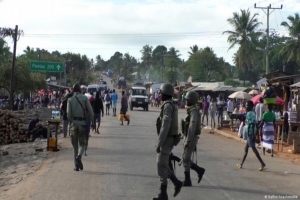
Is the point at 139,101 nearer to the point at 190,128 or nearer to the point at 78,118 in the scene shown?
the point at 78,118

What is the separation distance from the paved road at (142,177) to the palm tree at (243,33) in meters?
56.4

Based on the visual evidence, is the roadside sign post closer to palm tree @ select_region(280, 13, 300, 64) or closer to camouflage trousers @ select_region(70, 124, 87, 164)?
camouflage trousers @ select_region(70, 124, 87, 164)

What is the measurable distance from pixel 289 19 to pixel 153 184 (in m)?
55.0

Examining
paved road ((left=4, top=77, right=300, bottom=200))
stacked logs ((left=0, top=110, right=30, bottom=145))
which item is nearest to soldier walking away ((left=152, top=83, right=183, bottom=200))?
paved road ((left=4, top=77, right=300, bottom=200))

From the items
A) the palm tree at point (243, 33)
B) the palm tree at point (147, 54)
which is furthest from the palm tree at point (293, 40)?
the palm tree at point (147, 54)

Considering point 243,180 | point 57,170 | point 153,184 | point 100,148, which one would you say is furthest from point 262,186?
point 100,148

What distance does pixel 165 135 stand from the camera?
8.44 m

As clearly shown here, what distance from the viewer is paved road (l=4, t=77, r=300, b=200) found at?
31.5 ft

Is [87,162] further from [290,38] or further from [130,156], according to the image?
[290,38]

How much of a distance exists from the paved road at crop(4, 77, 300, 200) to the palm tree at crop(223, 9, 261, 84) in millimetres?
56371

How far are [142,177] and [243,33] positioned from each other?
208ft

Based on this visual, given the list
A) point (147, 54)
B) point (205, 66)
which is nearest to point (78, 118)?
point (205, 66)

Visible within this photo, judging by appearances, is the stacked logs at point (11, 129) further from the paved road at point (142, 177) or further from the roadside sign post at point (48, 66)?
the roadside sign post at point (48, 66)

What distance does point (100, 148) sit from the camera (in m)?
17.2
